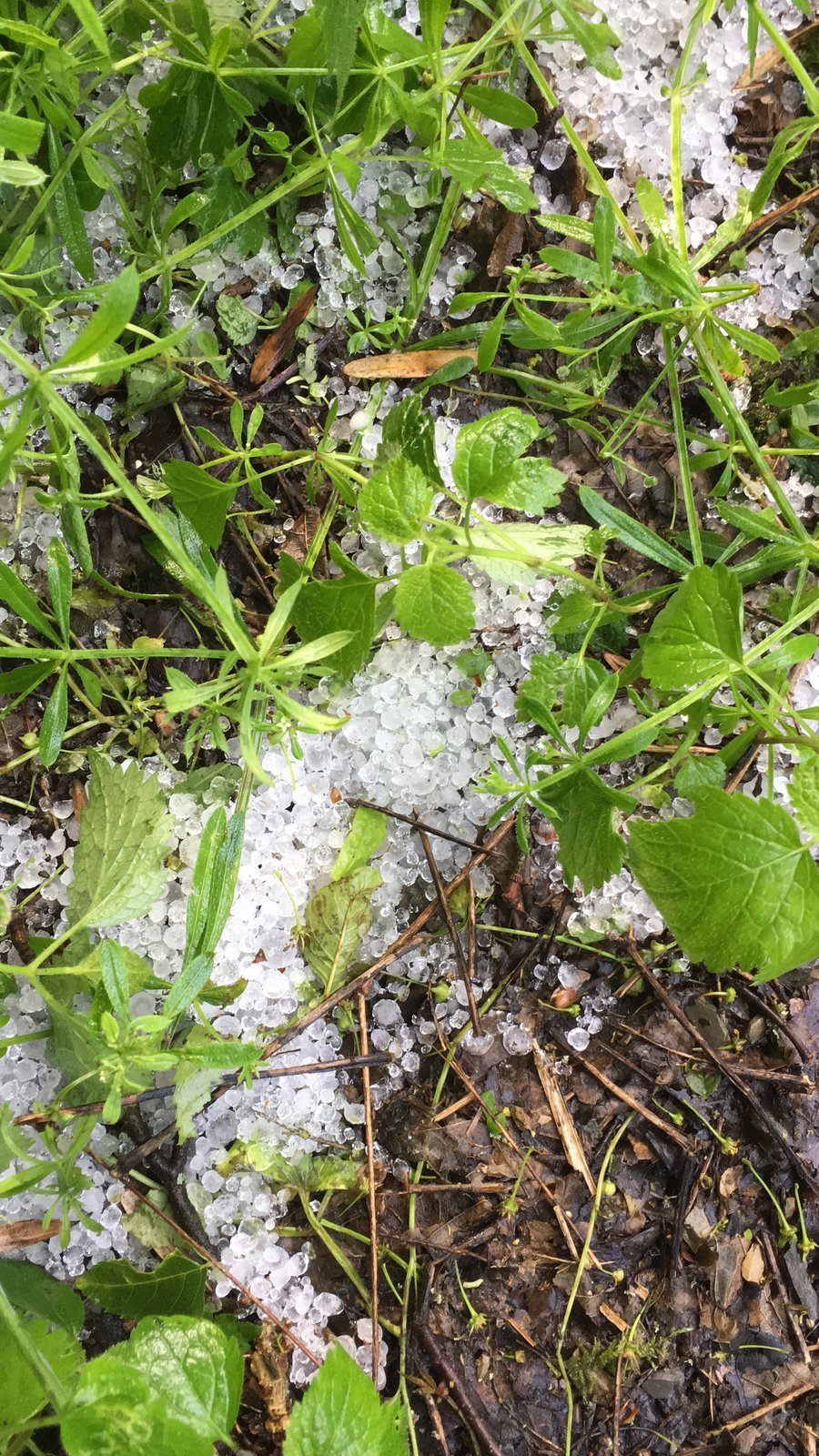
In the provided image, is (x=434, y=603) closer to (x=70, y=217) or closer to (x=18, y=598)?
(x=18, y=598)

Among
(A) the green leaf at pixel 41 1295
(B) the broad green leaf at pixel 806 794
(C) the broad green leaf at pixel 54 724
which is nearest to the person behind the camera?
(B) the broad green leaf at pixel 806 794

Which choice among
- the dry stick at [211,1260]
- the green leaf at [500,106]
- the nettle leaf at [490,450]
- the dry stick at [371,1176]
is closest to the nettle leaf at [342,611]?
the nettle leaf at [490,450]

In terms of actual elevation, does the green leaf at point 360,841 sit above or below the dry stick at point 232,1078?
above

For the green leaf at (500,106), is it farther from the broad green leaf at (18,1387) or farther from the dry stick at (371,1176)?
the broad green leaf at (18,1387)

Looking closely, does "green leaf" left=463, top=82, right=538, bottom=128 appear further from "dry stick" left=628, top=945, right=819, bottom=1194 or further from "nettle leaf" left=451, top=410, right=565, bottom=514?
"dry stick" left=628, top=945, right=819, bottom=1194

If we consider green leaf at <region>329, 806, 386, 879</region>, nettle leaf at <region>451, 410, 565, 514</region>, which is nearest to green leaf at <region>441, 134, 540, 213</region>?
nettle leaf at <region>451, 410, 565, 514</region>

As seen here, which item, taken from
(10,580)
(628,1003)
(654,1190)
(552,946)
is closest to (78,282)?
(10,580)
